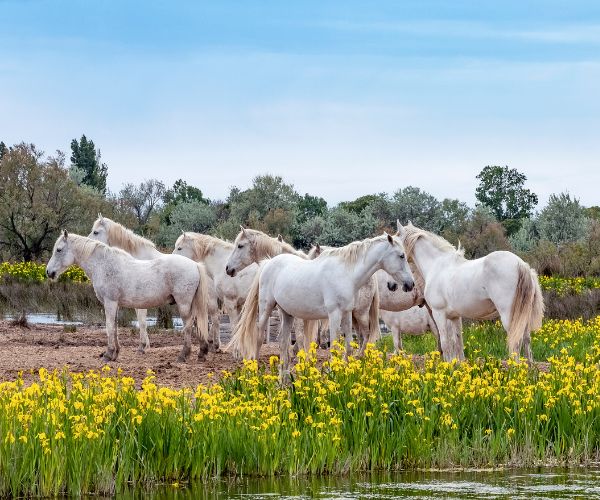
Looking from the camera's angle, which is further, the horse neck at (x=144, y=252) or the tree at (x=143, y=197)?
the tree at (x=143, y=197)

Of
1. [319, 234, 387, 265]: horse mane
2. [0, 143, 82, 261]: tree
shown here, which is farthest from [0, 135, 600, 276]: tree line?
[319, 234, 387, 265]: horse mane

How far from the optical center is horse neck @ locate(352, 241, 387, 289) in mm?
13914

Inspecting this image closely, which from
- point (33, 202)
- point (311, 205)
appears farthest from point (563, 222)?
point (33, 202)

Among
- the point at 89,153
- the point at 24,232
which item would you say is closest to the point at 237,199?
the point at 89,153

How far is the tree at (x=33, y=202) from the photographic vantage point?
4684cm

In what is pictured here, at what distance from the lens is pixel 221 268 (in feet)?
62.8

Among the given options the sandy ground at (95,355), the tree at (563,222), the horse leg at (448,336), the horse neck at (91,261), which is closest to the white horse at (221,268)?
the sandy ground at (95,355)

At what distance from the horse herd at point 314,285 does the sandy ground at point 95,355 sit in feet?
1.61

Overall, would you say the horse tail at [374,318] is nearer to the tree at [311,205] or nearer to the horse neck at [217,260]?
the horse neck at [217,260]

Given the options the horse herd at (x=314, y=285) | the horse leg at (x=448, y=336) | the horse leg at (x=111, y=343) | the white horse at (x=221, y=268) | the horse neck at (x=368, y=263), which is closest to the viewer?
the horse neck at (x=368, y=263)

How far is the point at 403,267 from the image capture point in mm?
13969

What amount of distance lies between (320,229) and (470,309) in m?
53.9

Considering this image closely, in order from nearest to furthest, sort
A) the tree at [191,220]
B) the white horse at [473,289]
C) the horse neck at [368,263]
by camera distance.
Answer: the horse neck at [368,263], the white horse at [473,289], the tree at [191,220]

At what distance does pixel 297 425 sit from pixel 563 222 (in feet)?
194
